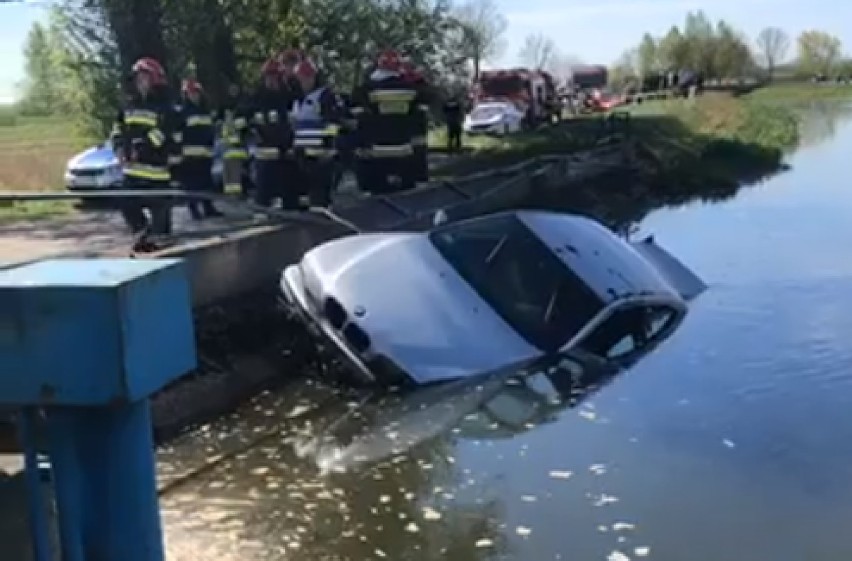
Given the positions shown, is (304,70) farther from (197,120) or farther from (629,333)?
(629,333)

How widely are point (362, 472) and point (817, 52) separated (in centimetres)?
12316

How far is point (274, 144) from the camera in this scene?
12.6 metres

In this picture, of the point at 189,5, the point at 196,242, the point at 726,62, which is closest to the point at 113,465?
the point at 196,242

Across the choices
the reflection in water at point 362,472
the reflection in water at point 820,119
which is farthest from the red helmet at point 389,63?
the reflection in water at point 820,119

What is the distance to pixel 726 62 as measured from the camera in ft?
304

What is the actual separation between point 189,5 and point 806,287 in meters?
9.97

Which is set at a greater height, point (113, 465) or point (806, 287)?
point (113, 465)

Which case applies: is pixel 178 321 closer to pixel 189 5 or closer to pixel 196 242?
pixel 196 242

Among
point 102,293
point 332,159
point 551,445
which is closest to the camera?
point 102,293

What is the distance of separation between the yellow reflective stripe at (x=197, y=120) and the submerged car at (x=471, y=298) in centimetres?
275

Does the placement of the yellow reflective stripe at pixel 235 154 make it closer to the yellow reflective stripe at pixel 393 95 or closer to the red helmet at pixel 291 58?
the red helmet at pixel 291 58

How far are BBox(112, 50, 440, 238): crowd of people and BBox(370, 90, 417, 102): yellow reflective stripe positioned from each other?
0.04 feet

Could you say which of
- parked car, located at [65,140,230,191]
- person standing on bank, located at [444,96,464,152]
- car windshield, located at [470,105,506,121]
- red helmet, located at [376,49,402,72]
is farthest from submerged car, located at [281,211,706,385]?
car windshield, located at [470,105,506,121]

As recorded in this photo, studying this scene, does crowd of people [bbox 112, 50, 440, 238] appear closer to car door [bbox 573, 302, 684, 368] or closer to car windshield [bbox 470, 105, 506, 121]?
car door [bbox 573, 302, 684, 368]
